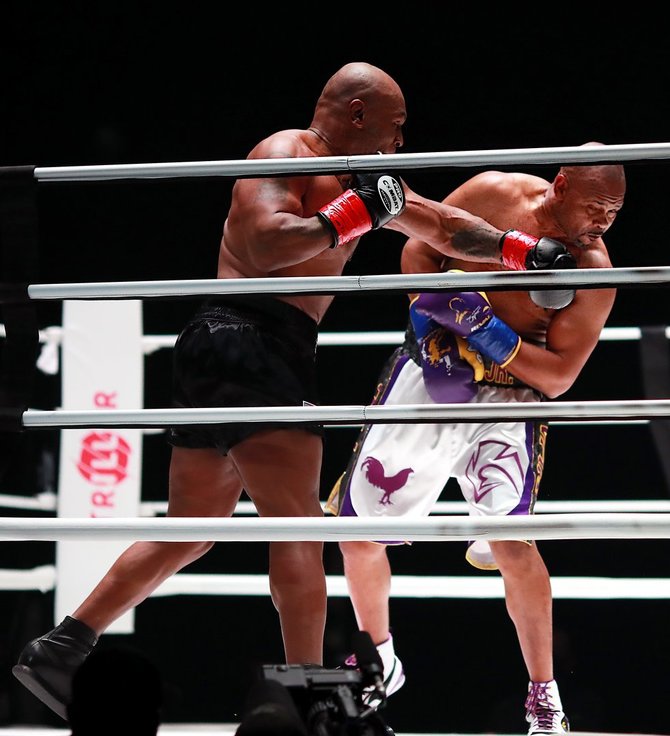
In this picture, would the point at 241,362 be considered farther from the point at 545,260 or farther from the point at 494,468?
the point at 494,468

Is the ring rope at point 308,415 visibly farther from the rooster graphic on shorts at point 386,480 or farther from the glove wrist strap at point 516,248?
the rooster graphic on shorts at point 386,480

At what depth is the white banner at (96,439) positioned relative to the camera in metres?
2.94

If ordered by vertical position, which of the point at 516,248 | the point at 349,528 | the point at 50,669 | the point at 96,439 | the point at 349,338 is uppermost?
the point at 349,338

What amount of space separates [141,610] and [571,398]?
1753 mm

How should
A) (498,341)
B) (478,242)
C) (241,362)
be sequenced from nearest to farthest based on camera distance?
(241,362) → (478,242) → (498,341)

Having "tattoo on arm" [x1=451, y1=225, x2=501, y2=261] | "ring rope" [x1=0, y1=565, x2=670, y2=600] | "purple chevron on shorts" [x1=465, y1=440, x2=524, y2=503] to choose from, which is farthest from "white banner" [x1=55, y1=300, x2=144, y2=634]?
"tattoo on arm" [x1=451, y1=225, x2=501, y2=261]

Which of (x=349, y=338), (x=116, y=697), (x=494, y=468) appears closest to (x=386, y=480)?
(x=494, y=468)

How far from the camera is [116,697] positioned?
92 cm

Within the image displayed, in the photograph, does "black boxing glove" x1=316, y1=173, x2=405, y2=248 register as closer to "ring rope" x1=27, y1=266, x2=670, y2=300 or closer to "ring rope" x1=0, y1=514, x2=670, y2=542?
"ring rope" x1=27, y1=266, x2=670, y2=300

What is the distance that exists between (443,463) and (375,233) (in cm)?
161

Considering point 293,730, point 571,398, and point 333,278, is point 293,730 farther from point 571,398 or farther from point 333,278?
point 571,398

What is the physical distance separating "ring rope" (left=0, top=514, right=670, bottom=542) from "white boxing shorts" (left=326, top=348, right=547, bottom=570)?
0.86m

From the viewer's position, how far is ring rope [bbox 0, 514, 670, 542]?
49.1 inches

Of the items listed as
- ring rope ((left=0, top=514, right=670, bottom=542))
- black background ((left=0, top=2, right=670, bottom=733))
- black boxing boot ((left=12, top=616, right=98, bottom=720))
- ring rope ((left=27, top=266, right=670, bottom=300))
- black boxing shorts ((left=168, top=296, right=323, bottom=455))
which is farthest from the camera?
black background ((left=0, top=2, right=670, bottom=733))
